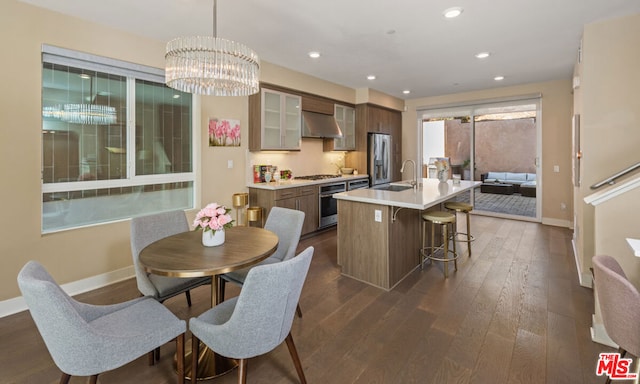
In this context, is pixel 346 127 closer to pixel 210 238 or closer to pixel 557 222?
pixel 557 222

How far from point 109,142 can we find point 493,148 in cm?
756

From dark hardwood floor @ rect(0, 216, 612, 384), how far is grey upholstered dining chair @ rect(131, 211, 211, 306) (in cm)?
40

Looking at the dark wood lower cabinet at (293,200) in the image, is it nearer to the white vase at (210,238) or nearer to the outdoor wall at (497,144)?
the white vase at (210,238)

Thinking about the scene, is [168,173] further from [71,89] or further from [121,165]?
[71,89]

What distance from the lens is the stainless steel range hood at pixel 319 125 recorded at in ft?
17.6

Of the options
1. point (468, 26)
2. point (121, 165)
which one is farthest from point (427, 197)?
point (121, 165)

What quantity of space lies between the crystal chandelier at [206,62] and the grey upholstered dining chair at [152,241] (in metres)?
1.10

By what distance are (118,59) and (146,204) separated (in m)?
1.63

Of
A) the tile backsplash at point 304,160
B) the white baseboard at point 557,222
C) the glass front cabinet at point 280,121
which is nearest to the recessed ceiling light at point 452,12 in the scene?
the glass front cabinet at point 280,121

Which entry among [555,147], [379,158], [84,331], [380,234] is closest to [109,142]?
[84,331]

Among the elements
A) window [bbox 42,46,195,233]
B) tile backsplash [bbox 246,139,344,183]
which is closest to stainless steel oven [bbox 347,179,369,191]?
tile backsplash [bbox 246,139,344,183]

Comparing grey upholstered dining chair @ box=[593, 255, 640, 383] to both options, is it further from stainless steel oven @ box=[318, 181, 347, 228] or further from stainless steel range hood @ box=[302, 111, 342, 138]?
stainless steel range hood @ box=[302, 111, 342, 138]

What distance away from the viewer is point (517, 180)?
752cm

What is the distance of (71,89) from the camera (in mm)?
3010
